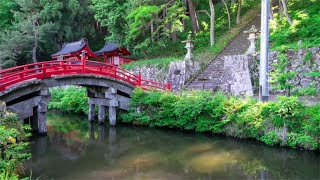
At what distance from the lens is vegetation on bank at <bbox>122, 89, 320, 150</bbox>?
43.0 feet

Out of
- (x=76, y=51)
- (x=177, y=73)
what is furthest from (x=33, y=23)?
(x=177, y=73)

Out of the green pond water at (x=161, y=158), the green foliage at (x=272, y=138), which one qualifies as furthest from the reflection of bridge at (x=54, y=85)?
the green foliage at (x=272, y=138)

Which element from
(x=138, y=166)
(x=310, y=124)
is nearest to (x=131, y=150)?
(x=138, y=166)

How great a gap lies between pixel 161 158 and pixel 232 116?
13.3 ft

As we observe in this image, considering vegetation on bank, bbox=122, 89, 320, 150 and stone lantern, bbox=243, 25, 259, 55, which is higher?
stone lantern, bbox=243, 25, 259, 55

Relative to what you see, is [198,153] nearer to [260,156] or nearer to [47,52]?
[260,156]

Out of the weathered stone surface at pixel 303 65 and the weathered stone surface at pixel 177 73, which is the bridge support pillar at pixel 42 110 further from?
the weathered stone surface at pixel 303 65

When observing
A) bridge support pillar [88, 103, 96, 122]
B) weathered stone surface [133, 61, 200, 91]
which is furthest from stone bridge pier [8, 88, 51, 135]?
weathered stone surface [133, 61, 200, 91]

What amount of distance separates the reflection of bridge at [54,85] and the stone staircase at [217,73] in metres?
2.58

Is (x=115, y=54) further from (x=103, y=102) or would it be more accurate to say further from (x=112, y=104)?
(x=112, y=104)

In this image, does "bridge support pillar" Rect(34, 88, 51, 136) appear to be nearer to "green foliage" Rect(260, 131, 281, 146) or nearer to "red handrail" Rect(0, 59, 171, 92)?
"red handrail" Rect(0, 59, 171, 92)

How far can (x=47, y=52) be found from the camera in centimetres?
4075

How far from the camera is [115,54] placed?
33.8 m

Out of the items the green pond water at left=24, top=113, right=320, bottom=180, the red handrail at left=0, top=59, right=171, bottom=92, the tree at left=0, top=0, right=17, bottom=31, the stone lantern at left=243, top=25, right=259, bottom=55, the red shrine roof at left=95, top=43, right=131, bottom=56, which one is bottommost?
the green pond water at left=24, top=113, right=320, bottom=180
